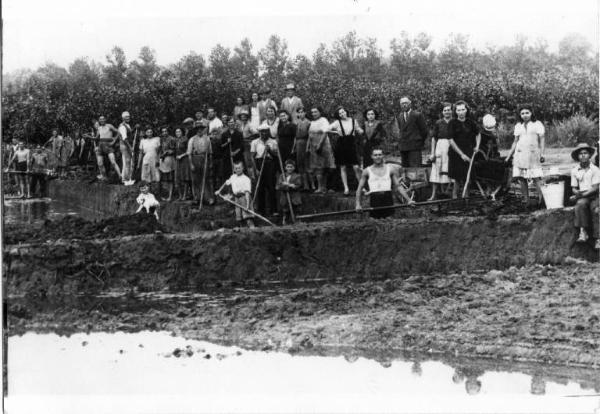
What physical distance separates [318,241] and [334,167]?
3.13m

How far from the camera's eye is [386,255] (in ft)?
41.3

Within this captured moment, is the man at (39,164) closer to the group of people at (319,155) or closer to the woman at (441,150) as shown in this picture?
the group of people at (319,155)

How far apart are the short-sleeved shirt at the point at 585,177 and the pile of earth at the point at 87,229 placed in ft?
21.9

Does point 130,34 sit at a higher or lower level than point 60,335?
higher

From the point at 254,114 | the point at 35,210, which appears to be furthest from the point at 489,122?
the point at 35,210

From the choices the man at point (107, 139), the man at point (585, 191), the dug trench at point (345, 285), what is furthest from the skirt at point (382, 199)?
the man at point (107, 139)

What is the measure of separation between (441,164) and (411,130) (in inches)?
37.5

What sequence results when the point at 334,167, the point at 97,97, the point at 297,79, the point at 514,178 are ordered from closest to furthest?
1. the point at 514,178
2. the point at 334,167
3. the point at 297,79
4. the point at 97,97

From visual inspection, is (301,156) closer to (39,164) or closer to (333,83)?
(333,83)

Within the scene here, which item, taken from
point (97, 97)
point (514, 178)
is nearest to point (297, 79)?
point (97, 97)

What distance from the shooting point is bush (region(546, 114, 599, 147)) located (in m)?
18.0

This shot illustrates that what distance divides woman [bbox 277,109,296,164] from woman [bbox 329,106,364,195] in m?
0.79

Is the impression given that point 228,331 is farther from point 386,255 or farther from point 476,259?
point 476,259

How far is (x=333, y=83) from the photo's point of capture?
2345 centimetres
